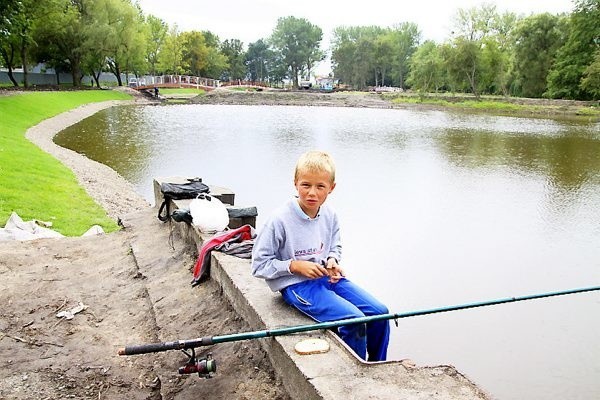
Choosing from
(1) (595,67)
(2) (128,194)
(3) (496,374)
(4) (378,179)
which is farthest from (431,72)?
(3) (496,374)

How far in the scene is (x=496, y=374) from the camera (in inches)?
219

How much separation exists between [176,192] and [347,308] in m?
3.96

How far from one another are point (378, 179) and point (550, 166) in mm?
7247

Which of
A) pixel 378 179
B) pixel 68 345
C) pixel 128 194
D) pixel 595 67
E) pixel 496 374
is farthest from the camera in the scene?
pixel 595 67

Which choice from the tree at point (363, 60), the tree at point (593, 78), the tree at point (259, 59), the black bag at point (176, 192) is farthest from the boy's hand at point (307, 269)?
the tree at point (259, 59)

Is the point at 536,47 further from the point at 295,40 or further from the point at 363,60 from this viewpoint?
the point at 295,40

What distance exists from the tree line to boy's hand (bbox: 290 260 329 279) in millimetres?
24490

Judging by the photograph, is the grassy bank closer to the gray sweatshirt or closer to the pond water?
the pond water

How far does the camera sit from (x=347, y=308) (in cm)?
322

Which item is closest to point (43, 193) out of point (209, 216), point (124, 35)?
point (209, 216)

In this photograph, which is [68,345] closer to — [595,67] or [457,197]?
[457,197]

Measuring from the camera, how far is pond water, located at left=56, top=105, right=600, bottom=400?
19.8ft

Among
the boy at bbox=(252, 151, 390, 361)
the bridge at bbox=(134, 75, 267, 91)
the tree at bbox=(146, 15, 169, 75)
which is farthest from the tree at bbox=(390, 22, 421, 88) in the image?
the boy at bbox=(252, 151, 390, 361)

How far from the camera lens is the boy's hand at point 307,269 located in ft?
10.7
